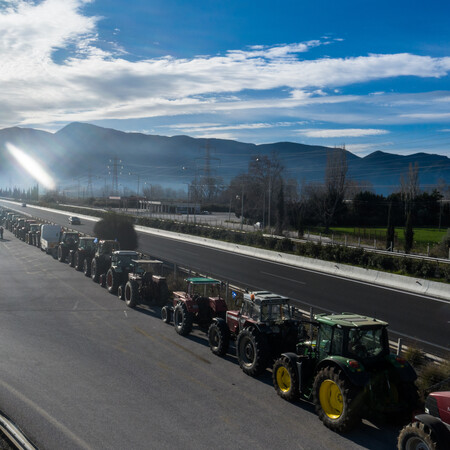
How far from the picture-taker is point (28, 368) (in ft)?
39.1

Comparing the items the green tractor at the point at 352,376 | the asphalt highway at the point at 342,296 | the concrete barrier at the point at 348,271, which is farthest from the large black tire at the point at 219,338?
the concrete barrier at the point at 348,271

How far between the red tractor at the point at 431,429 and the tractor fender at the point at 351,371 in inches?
47.9

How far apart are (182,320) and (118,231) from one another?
24.8 m

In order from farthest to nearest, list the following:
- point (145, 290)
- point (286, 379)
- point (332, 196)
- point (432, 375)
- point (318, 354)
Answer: point (332, 196)
point (145, 290)
point (432, 375)
point (286, 379)
point (318, 354)

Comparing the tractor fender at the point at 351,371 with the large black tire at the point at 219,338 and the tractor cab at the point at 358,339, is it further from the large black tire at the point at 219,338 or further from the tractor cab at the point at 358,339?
the large black tire at the point at 219,338

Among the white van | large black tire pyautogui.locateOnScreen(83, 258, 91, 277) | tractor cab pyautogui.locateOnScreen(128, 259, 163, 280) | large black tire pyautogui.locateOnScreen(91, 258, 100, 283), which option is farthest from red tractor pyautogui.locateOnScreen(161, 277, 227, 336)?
the white van

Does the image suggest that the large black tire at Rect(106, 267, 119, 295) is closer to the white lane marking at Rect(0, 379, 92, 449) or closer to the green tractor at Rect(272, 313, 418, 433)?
the white lane marking at Rect(0, 379, 92, 449)

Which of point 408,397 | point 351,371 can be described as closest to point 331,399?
point 351,371

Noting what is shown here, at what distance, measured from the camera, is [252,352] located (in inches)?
459

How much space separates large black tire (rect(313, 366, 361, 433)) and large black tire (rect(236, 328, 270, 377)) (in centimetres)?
222

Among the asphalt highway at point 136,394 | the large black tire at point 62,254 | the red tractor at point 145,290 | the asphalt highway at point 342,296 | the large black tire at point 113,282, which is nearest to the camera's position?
the asphalt highway at point 136,394

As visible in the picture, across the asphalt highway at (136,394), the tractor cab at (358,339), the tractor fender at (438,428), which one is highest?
the tractor cab at (358,339)

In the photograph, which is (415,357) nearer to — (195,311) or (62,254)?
(195,311)

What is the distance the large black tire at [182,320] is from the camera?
594 inches
